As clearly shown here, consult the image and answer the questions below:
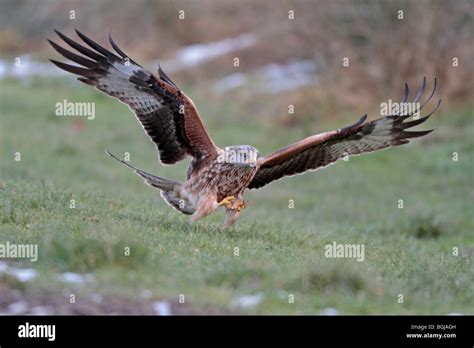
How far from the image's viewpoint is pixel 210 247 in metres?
8.88

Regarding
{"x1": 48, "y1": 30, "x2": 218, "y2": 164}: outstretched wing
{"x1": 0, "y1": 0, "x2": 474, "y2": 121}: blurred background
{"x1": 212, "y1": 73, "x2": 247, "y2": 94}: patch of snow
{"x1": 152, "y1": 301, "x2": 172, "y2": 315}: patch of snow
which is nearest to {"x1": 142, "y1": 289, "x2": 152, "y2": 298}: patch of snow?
{"x1": 152, "y1": 301, "x2": 172, "y2": 315}: patch of snow

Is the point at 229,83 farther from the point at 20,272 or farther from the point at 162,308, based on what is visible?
the point at 162,308

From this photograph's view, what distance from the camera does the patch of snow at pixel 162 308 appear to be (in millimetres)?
6912

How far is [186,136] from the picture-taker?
10.1 metres

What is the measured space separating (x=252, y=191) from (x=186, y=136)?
24.1 ft

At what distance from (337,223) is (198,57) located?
19573mm

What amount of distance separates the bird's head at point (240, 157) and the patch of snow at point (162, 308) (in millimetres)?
3066

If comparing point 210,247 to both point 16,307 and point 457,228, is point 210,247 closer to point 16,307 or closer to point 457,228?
point 16,307

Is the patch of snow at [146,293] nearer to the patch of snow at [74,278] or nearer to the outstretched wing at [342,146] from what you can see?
the patch of snow at [74,278]

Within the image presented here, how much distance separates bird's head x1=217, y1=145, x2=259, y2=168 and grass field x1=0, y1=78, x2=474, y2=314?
0.76m
